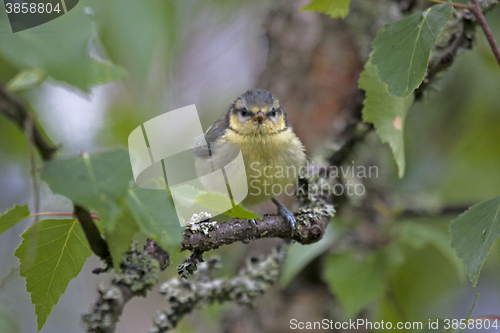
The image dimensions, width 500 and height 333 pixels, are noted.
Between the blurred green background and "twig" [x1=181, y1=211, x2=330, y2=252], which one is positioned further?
the blurred green background

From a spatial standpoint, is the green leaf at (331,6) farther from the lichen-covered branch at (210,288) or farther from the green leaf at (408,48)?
the lichen-covered branch at (210,288)

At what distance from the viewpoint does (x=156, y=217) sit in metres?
0.94

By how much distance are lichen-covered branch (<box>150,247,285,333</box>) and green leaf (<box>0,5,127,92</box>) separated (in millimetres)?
1314

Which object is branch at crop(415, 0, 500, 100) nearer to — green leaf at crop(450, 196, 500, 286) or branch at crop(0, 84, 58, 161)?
green leaf at crop(450, 196, 500, 286)

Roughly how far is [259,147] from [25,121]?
1.40 m

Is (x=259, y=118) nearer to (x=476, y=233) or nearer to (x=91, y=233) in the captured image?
(x=476, y=233)

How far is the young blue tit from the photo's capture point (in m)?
1.97

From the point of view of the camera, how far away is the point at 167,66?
299 centimetres

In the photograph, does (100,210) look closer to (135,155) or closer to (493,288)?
(135,155)

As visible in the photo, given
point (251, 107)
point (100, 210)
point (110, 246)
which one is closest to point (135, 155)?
point (110, 246)

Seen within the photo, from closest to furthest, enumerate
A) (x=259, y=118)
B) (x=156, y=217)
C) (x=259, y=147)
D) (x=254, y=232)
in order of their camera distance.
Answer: (x=156, y=217) < (x=254, y=232) < (x=259, y=147) < (x=259, y=118)

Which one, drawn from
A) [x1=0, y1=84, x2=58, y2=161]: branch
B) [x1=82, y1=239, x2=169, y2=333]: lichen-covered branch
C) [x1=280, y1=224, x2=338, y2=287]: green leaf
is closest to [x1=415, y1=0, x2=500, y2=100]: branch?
[x1=280, y1=224, x2=338, y2=287]: green leaf

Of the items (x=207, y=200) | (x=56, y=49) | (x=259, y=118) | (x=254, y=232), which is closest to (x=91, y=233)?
(x=207, y=200)

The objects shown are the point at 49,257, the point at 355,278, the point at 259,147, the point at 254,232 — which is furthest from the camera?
the point at 355,278
